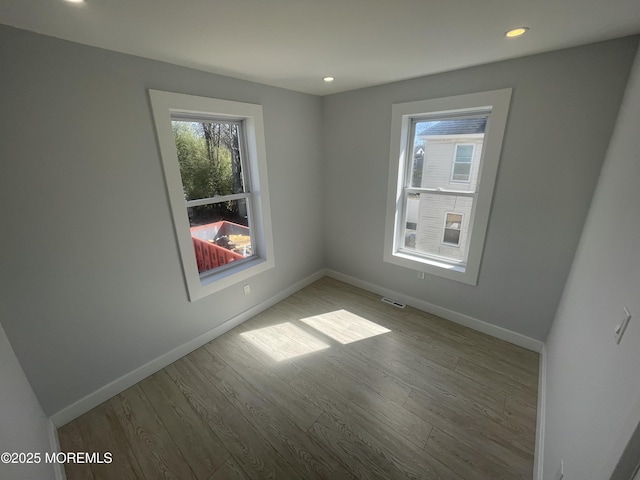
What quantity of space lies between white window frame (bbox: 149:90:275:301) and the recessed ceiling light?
6.03ft

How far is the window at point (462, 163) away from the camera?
89.9 inches

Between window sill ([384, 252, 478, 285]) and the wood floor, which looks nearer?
the wood floor

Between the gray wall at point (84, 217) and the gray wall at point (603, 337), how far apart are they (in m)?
2.41

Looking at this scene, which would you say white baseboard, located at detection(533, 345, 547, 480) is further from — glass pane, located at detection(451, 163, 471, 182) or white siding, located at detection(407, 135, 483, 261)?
glass pane, located at detection(451, 163, 471, 182)

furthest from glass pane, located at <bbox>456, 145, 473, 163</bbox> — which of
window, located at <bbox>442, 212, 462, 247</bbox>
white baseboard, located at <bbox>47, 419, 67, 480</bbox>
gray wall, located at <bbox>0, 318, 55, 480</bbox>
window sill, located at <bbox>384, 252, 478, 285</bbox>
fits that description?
white baseboard, located at <bbox>47, 419, 67, 480</bbox>

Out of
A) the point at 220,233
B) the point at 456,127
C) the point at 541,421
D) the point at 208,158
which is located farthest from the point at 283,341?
the point at 456,127

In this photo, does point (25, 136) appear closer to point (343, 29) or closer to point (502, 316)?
point (343, 29)

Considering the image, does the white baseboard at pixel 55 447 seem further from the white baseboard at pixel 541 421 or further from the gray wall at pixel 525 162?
the gray wall at pixel 525 162

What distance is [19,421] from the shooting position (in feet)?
3.78

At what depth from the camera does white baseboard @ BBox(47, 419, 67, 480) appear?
1.37 meters

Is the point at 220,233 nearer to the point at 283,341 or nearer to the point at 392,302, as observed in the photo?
the point at 283,341

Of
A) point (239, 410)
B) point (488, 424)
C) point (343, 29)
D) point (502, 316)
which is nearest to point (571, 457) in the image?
point (488, 424)

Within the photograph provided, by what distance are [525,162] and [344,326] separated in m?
2.03

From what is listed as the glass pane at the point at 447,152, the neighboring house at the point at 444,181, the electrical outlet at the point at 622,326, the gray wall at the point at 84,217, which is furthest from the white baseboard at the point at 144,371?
the electrical outlet at the point at 622,326
